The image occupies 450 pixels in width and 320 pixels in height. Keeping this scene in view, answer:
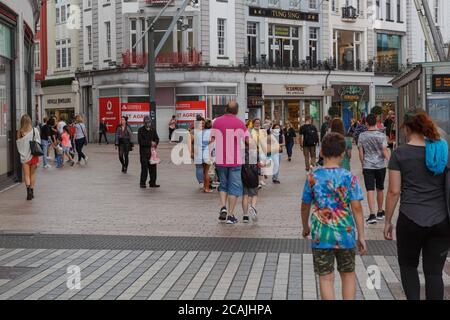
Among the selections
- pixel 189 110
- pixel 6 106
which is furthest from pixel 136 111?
pixel 6 106

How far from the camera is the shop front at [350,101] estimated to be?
51.0 metres

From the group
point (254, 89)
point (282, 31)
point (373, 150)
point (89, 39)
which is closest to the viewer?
point (373, 150)

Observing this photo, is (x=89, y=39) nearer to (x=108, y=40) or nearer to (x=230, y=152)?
(x=108, y=40)

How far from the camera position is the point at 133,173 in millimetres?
22125

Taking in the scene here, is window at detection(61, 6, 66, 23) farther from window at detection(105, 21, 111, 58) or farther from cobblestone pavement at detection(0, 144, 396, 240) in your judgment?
cobblestone pavement at detection(0, 144, 396, 240)

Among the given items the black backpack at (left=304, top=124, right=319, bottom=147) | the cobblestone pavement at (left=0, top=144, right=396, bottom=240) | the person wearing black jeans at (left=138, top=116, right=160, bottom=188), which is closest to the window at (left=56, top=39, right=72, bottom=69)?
the cobblestone pavement at (left=0, top=144, right=396, bottom=240)

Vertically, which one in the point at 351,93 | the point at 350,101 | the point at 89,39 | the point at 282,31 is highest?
the point at 282,31

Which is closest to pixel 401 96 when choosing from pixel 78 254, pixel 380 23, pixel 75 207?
pixel 75 207

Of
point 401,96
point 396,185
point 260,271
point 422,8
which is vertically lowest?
point 260,271

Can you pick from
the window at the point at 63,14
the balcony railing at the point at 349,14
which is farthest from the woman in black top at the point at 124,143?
the balcony railing at the point at 349,14

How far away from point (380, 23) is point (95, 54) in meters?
21.1

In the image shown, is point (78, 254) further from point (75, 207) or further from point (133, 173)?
point (133, 173)

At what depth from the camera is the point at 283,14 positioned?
48.2 metres

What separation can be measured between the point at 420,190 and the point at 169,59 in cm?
3898
